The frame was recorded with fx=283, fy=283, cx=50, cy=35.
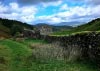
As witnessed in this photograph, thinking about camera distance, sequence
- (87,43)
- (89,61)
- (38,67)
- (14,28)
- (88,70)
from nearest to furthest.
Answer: (88,70)
(38,67)
(89,61)
(87,43)
(14,28)

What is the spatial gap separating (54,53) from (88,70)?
6045 mm

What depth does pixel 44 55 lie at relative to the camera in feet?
79.6

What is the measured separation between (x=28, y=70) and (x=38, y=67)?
1.11 meters

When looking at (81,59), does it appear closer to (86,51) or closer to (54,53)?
(86,51)

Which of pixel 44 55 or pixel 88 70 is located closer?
pixel 88 70

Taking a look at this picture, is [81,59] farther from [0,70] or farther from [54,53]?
[0,70]

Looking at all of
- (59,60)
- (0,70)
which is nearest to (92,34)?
(59,60)

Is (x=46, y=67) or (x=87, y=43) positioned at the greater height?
(x=87, y=43)

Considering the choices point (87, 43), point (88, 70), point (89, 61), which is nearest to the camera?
point (88, 70)

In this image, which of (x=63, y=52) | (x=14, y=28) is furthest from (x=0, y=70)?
(x=14, y=28)

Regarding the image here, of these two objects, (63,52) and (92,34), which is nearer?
(92,34)

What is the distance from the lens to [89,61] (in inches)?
857

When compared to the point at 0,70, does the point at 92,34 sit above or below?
above

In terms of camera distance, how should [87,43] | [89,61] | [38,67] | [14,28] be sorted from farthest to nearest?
[14,28] → [87,43] → [89,61] → [38,67]
